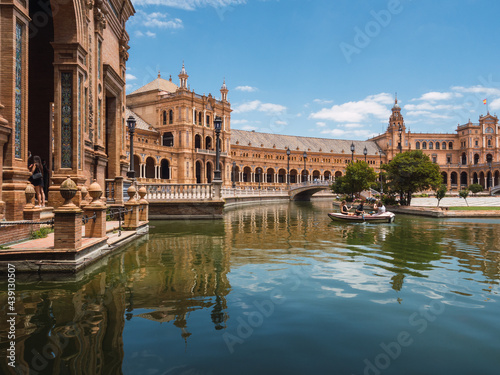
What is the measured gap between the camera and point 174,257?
1055 cm

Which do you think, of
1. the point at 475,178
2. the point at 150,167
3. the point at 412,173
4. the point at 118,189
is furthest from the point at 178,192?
the point at 475,178

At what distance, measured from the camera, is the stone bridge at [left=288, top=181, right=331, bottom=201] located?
208 ft

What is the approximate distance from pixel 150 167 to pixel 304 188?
84.1 ft

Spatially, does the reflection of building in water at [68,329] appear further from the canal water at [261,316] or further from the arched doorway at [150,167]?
the arched doorway at [150,167]

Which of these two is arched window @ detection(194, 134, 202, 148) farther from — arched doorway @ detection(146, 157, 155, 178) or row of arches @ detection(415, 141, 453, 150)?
row of arches @ detection(415, 141, 453, 150)

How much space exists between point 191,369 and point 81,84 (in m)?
11.6

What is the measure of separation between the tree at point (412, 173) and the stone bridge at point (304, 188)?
26169 mm

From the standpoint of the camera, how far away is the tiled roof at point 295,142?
298 feet

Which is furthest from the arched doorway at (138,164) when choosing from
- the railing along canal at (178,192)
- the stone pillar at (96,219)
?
the stone pillar at (96,219)

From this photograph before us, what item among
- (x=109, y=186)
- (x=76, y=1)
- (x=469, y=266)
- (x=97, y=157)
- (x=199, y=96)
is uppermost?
(x=199, y=96)

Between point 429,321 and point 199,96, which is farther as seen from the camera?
point 199,96

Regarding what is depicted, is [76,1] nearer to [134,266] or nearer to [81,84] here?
[81,84]

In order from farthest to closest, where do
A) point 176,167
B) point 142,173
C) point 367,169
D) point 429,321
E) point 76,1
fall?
point 176,167, point 142,173, point 367,169, point 76,1, point 429,321

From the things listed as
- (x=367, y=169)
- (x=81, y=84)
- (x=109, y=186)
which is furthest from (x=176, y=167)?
(x=81, y=84)
